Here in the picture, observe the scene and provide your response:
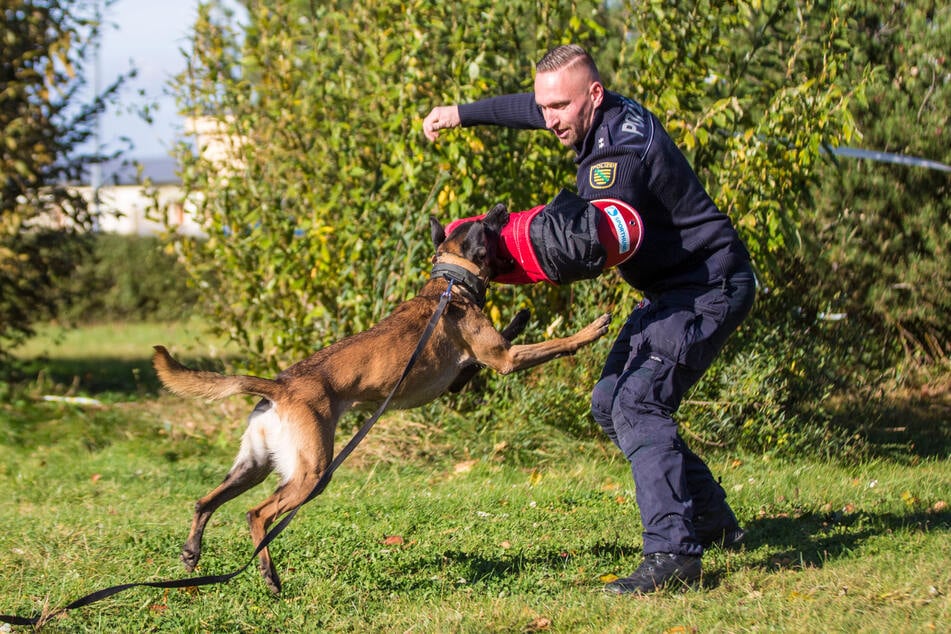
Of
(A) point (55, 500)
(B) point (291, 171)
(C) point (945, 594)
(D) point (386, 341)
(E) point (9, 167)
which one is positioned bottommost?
(C) point (945, 594)

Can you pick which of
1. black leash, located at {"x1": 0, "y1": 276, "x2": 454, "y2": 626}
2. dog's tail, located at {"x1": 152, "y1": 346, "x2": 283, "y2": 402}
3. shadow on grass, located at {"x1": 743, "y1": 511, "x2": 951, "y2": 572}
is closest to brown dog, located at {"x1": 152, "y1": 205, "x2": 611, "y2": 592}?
dog's tail, located at {"x1": 152, "y1": 346, "x2": 283, "y2": 402}

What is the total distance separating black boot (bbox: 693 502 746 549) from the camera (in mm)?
4520

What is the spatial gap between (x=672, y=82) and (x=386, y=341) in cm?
299

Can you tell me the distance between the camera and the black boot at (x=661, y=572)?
3.98 m

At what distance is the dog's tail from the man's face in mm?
1695

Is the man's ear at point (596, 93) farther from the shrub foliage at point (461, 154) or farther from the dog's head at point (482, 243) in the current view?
the shrub foliage at point (461, 154)

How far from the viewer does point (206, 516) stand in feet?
14.3

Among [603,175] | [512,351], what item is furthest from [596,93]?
[512,351]

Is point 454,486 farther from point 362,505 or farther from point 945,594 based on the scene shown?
point 945,594

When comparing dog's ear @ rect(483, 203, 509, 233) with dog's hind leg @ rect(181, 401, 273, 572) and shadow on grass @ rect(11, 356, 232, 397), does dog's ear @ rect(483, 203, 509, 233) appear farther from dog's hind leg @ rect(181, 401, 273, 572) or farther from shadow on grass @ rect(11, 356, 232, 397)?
shadow on grass @ rect(11, 356, 232, 397)

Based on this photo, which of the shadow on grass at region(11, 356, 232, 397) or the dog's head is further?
the shadow on grass at region(11, 356, 232, 397)

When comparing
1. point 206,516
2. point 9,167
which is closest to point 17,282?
point 9,167

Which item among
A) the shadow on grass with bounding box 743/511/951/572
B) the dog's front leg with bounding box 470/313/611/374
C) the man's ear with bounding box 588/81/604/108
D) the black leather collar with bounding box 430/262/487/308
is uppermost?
the man's ear with bounding box 588/81/604/108

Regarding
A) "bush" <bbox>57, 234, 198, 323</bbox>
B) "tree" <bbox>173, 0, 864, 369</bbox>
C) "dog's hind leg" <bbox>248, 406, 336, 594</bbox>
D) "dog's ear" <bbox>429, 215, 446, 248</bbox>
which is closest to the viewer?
"dog's hind leg" <bbox>248, 406, 336, 594</bbox>
